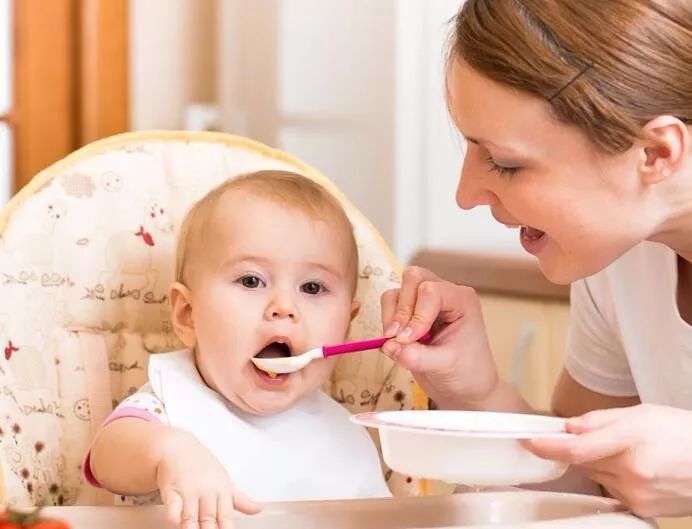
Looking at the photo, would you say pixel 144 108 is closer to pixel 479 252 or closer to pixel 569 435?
pixel 479 252

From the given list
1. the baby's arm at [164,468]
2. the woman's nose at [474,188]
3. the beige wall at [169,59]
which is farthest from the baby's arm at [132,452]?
the beige wall at [169,59]

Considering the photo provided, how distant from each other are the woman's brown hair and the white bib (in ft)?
1.57

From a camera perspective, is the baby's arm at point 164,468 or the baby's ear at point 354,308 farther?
the baby's ear at point 354,308

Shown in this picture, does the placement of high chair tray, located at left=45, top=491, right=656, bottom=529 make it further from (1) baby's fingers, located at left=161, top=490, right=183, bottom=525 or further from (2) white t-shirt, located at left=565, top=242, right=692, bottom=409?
(2) white t-shirt, located at left=565, top=242, right=692, bottom=409

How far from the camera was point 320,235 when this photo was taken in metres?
1.39

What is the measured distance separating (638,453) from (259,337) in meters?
0.45

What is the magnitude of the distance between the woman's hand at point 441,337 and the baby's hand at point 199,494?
0.89 ft

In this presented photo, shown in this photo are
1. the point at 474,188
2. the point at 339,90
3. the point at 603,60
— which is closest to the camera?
the point at 603,60

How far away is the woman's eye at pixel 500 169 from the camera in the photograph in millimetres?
1193

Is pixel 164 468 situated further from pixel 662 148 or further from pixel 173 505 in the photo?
pixel 662 148

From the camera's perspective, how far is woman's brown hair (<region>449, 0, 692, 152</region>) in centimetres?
112

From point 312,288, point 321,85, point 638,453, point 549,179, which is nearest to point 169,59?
point 321,85

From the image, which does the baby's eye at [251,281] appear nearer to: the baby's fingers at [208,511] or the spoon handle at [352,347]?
the spoon handle at [352,347]

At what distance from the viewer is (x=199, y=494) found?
A: 3.46ft
